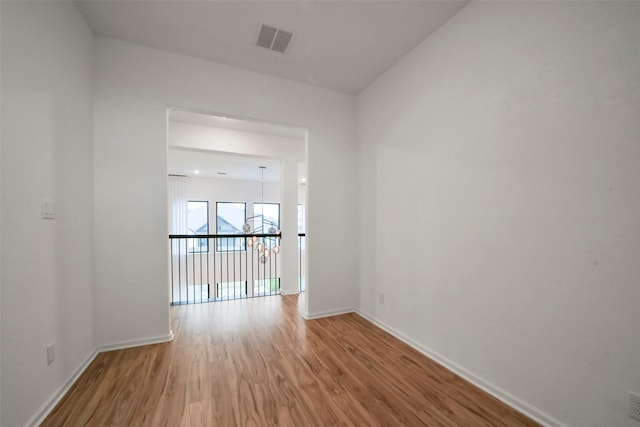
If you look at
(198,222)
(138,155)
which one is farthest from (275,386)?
(198,222)

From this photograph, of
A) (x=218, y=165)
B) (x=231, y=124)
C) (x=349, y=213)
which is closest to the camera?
(x=349, y=213)

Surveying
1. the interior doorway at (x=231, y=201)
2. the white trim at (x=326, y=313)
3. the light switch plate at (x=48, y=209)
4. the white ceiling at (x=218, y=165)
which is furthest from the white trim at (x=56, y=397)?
the white ceiling at (x=218, y=165)

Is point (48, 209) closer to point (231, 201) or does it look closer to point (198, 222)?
point (198, 222)

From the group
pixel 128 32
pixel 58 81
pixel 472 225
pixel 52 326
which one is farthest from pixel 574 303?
pixel 128 32

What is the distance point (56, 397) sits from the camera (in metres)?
1.61

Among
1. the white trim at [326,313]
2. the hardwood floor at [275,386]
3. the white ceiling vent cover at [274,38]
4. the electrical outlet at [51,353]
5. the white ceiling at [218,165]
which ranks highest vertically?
the white ceiling vent cover at [274,38]

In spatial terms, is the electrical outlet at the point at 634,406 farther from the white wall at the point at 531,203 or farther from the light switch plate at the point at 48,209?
the light switch plate at the point at 48,209

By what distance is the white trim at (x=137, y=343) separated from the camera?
7.35 feet

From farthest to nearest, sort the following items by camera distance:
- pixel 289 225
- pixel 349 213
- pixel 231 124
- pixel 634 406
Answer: pixel 289 225 < pixel 231 124 < pixel 349 213 < pixel 634 406

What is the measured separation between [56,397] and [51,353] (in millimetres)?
314

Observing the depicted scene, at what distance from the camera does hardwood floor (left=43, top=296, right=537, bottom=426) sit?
149cm

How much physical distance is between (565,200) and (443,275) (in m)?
0.99

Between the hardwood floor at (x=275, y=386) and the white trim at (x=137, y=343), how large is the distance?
0.06 m

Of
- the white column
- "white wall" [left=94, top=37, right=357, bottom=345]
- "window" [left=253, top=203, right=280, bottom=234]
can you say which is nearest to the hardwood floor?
"white wall" [left=94, top=37, right=357, bottom=345]
